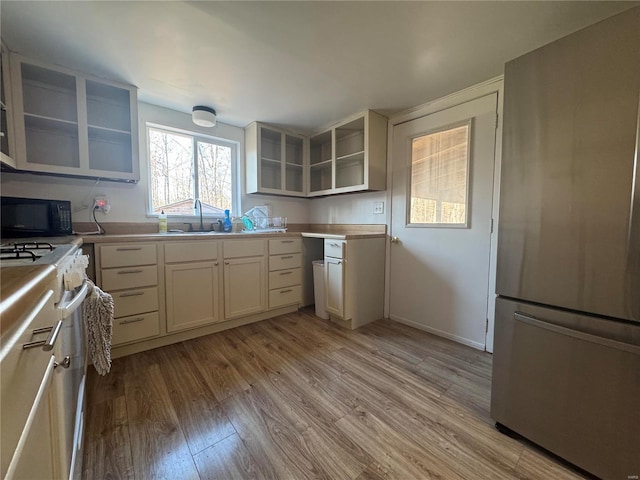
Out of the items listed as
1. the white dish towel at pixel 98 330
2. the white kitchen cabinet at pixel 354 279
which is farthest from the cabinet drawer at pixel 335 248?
the white dish towel at pixel 98 330

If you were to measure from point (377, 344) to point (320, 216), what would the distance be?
6.03ft

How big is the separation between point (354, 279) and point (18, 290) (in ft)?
7.28

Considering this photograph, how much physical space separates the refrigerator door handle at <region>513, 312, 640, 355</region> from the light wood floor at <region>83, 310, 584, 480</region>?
1.93 ft

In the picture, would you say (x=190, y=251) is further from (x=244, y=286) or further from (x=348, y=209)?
(x=348, y=209)

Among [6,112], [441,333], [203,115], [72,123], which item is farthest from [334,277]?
[6,112]

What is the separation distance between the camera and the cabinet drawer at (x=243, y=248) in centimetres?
235

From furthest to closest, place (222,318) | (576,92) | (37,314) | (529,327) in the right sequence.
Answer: (222,318), (529,327), (576,92), (37,314)

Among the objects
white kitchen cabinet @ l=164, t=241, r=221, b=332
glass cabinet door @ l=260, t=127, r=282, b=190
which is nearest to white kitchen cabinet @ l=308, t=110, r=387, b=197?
glass cabinet door @ l=260, t=127, r=282, b=190

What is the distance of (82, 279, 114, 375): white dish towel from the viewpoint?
121 centimetres

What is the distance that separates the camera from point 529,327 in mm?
1156

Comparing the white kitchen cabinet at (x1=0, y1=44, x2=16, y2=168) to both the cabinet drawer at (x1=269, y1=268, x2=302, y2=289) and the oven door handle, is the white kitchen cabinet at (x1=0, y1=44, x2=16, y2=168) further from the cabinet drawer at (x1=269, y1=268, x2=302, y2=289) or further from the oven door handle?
the cabinet drawer at (x1=269, y1=268, x2=302, y2=289)

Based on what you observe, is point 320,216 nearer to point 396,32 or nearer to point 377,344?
point 377,344

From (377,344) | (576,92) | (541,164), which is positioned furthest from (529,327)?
(377,344)

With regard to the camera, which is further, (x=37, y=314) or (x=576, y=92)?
(x=576, y=92)
